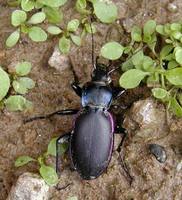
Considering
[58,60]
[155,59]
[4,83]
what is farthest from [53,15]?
[155,59]

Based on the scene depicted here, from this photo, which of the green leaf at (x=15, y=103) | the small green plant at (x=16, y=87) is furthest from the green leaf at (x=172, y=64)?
the green leaf at (x=15, y=103)

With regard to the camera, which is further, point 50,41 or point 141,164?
point 50,41

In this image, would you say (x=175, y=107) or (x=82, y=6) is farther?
(x=82, y=6)

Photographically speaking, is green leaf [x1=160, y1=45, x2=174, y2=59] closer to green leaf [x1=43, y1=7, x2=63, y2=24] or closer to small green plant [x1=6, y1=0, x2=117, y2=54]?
small green plant [x1=6, y1=0, x2=117, y2=54]

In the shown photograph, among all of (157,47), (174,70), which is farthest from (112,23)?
(174,70)

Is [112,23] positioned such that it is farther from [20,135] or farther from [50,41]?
[20,135]

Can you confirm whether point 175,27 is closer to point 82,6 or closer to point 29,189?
point 82,6
